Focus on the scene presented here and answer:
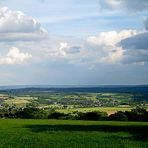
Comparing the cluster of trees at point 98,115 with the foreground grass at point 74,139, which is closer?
the foreground grass at point 74,139

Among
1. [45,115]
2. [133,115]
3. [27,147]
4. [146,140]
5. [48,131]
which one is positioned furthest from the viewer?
[45,115]

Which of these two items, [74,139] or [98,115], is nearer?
[74,139]

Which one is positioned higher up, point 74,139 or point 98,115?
point 74,139

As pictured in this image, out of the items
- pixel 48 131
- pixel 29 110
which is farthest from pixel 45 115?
pixel 48 131

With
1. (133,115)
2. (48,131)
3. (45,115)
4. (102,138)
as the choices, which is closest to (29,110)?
(45,115)

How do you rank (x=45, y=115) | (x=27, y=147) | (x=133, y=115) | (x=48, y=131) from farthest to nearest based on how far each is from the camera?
(x=45, y=115), (x=133, y=115), (x=48, y=131), (x=27, y=147)

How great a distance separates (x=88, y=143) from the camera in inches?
1359

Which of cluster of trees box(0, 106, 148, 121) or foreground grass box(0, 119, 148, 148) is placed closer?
foreground grass box(0, 119, 148, 148)

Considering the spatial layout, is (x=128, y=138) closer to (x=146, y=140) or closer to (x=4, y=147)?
(x=146, y=140)

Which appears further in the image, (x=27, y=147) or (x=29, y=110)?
(x=29, y=110)

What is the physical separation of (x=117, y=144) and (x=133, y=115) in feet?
125

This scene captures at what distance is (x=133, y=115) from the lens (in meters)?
71.2

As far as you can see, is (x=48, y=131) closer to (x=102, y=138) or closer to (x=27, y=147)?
(x=102, y=138)

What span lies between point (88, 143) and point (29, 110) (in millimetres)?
51125
